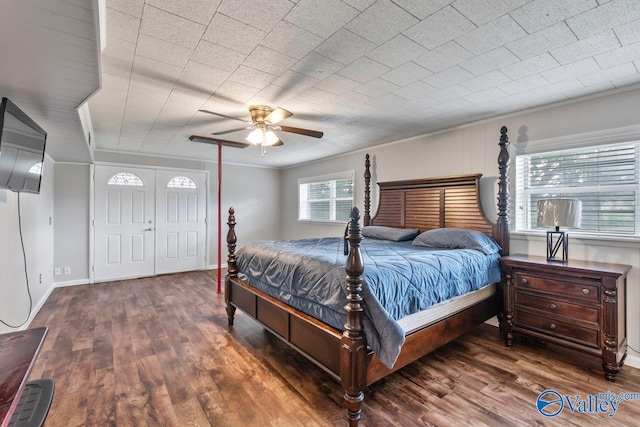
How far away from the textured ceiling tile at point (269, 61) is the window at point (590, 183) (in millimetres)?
2730

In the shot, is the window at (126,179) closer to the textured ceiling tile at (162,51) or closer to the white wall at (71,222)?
the white wall at (71,222)

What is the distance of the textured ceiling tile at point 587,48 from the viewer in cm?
192

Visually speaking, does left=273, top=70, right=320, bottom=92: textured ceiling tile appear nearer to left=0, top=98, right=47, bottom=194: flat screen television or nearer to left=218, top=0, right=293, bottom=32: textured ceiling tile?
left=218, top=0, right=293, bottom=32: textured ceiling tile

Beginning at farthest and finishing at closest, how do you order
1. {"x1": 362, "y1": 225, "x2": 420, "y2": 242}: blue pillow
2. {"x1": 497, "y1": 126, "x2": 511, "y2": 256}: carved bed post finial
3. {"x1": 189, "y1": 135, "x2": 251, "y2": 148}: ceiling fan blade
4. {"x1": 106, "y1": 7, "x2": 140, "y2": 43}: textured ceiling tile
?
{"x1": 362, "y1": 225, "x2": 420, "y2": 242}: blue pillow → {"x1": 189, "y1": 135, "x2": 251, "y2": 148}: ceiling fan blade → {"x1": 497, "y1": 126, "x2": 511, "y2": 256}: carved bed post finial → {"x1": 106, "y1": 7, "x2": 140, "y2": 43}: textured ceiling tile

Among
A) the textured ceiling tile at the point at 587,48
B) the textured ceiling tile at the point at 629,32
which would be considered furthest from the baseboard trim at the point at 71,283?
the textured ceiling tile at the point at 629,32

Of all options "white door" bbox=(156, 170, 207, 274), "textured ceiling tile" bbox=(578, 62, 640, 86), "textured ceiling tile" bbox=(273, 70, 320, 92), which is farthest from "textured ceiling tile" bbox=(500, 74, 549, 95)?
"white door" bbox=(156, 170, 207, 274)

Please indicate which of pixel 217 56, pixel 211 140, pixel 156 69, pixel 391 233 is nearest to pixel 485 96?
pixel 391 233

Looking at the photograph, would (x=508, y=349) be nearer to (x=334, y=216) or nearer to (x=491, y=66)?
(x=491, y=66)

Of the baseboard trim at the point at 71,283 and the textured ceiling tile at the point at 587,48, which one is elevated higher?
the textured ceiling tile at the point at 587,48

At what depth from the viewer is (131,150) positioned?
213 inches

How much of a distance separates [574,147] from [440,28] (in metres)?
2.13

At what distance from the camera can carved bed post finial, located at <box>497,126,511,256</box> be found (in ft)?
10.8

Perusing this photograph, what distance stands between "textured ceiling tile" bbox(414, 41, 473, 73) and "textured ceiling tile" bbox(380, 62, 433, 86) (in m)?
0.06

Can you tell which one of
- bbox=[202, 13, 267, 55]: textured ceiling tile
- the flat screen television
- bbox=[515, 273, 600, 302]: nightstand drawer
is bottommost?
bbox=[515, 273, 600, 302]: nightstand drawer
